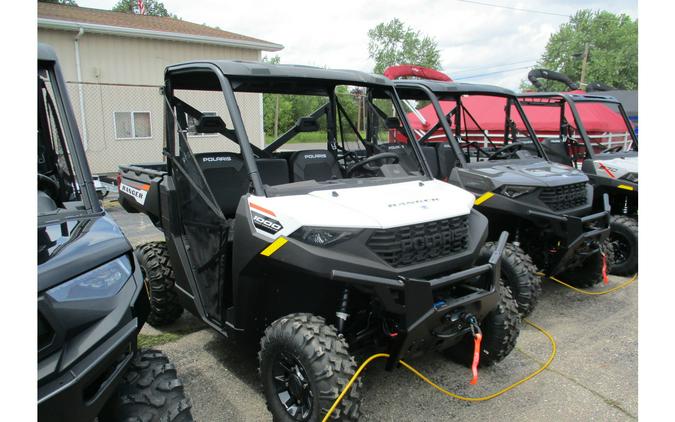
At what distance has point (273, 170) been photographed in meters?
3.88

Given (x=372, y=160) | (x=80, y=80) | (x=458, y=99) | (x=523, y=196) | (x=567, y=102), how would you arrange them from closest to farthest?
1. (x=372, y=160)
2. (x=523, y=196)
3. (x=458, y=99)
4. (x=567, y=102)
5. (x=80, y=80)

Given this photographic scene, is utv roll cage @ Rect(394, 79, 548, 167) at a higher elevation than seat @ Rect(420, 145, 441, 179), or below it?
higher

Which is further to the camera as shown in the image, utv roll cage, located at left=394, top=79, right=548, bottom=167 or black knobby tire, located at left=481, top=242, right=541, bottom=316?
utv roll cage, located at left=394, top=79, right=548, bottom=167

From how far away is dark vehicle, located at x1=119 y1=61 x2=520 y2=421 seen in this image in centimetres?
259

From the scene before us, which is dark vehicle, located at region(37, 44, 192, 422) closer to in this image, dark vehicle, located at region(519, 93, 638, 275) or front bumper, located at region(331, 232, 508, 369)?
front bumper, located at region(331, 232, 508, 369)

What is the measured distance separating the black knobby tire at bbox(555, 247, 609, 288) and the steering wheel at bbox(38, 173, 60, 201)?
4.90 metres

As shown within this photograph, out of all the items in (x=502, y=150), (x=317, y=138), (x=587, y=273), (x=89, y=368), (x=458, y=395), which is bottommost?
(x=458, y=395)

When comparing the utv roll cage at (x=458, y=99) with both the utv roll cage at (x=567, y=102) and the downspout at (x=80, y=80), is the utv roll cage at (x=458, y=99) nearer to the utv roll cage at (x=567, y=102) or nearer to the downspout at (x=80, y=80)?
the utv roll cage at (x=567, y=102)

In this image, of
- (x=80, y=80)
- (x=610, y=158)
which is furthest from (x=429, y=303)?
(x=80, y=80)

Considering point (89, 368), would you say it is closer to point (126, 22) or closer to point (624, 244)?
point (624, 244)

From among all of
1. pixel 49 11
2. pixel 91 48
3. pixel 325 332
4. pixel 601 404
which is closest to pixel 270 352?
Result: pixel 325 332

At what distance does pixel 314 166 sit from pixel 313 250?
1.61 metres

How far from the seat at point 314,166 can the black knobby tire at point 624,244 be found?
3648mm

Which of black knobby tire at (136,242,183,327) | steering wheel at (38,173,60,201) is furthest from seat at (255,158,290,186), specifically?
steering wheel at (38,173,60,201)
